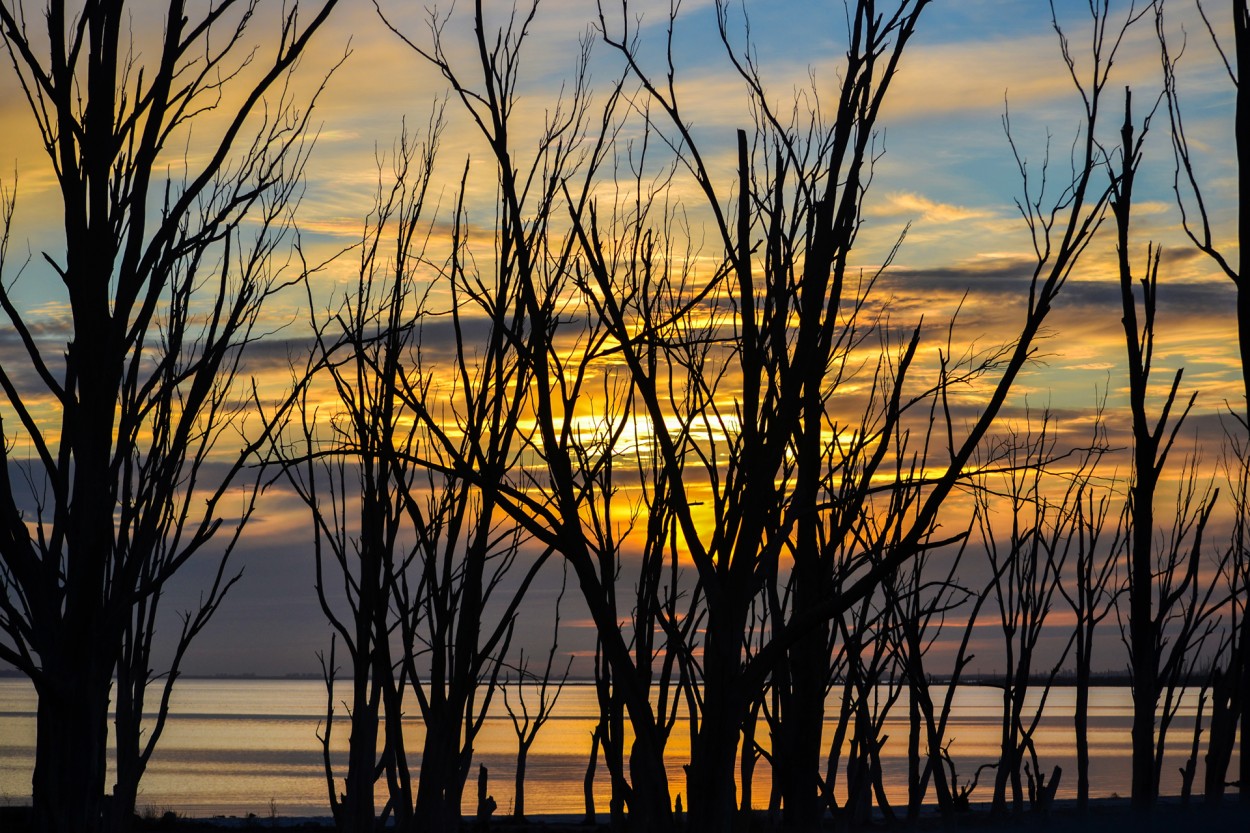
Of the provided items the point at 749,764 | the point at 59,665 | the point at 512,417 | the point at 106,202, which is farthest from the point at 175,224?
the point at 749,764

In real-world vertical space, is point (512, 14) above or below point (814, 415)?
above

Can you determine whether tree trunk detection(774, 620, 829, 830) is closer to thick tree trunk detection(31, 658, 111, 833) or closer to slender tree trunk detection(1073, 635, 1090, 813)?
thick tree trunk detection(31, 658, 111, 833)

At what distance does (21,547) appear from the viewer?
279cm

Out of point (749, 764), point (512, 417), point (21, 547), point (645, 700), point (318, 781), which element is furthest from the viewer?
point (318, 781)

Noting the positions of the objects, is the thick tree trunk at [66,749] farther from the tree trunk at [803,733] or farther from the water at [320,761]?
the water at [320,761]

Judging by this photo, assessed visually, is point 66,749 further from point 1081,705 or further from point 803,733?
point 1081,705

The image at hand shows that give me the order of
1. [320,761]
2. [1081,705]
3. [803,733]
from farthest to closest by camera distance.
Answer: [320,761], [1081,705], [803,733]

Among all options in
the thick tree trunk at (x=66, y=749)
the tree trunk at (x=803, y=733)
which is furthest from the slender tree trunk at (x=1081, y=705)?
the thick tree trunk at (x=66, y=749)

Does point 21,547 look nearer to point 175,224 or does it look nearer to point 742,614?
point 175,224

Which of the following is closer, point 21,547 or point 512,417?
point 21,547

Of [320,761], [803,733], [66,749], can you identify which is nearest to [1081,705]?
[803,733]

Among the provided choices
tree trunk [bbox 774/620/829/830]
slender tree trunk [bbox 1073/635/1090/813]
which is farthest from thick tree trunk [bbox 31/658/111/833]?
slender tree trunk [bbox 1073/635/1090/813]

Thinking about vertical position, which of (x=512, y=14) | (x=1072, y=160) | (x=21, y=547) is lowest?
(x=21, y=547)

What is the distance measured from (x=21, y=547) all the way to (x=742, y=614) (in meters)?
1.70
